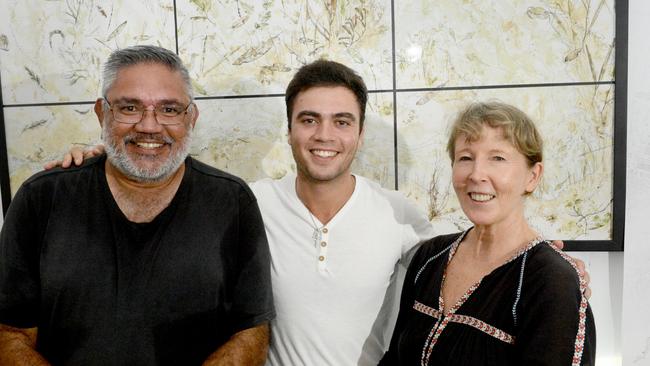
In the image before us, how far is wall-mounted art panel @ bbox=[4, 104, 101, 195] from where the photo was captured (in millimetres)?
2238

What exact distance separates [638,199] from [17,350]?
227 centimetres

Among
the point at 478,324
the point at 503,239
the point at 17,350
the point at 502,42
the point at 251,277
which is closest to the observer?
the point at 478,324

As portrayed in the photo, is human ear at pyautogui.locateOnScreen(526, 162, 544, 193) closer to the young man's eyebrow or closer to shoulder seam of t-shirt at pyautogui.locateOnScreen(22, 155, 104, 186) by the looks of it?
the young man's eyebrow

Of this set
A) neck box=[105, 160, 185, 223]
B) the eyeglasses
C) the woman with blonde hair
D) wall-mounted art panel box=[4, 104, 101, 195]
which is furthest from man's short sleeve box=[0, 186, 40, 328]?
the woman with blonde hair

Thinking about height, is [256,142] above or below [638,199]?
above

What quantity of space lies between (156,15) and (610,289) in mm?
2242

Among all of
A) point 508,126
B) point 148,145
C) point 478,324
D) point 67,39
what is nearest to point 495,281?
point 478,324

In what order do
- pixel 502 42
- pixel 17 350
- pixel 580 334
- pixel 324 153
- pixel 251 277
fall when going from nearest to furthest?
pixel 580 334 → pixel 17 350 → pixel 251 277 → pixel 324 153 → pixel 502 42

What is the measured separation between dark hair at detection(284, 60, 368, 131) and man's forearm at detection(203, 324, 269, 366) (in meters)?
0.76

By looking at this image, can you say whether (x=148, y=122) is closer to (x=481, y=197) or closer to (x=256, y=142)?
(x=256, y=142)

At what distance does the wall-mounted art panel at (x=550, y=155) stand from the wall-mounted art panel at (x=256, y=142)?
0.10m

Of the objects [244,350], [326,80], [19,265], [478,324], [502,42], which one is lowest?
[244,350]

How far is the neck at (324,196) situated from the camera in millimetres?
1745

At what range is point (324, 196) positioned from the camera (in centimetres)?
175
